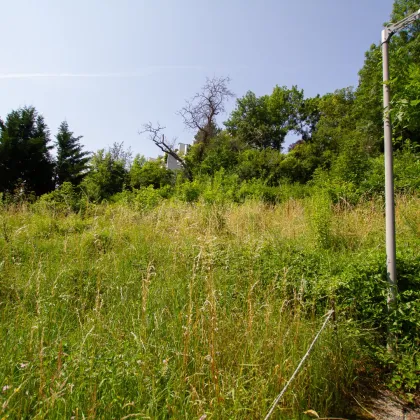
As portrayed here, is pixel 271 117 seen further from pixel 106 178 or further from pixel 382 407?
pixel 382 407

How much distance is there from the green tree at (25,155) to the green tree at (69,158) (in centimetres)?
96

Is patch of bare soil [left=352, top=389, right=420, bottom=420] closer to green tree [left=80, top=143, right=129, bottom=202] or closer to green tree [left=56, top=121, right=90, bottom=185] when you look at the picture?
green tree [left=80, top=143, right=129, bottom=202]

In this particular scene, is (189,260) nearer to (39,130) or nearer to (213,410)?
(213,410)

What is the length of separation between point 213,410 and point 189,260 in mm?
2069

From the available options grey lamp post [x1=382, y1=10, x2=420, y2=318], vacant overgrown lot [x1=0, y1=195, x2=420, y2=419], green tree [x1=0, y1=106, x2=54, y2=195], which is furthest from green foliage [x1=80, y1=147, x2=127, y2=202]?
grey lamp post [x1=382, y1=10, x2=420, y2=318]

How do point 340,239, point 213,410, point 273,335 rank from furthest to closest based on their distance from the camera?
1. point 340,239
2. point 273,335
3. point 213,410

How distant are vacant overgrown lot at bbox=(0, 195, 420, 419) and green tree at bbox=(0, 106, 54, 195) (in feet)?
62.5

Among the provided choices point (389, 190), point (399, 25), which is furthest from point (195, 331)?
point (399, 25)

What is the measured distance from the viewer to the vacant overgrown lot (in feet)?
4.90

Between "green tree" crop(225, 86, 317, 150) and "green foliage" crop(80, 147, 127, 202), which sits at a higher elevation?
"green tree" crop(225, 86, 317, 150)

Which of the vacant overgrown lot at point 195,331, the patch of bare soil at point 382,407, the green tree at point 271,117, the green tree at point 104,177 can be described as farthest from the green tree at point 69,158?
the patch of bare soil at point 382,407

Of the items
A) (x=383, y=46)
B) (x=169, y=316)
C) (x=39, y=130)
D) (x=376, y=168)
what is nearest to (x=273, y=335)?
(x=169, y=316)

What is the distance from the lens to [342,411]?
1.84 metres

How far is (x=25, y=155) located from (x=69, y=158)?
4244 millimetres
